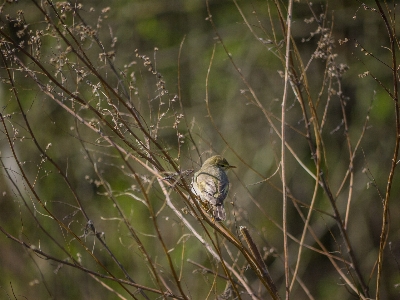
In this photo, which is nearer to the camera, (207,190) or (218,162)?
(207,190)

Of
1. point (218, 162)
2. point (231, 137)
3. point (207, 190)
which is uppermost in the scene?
point (231, 137)

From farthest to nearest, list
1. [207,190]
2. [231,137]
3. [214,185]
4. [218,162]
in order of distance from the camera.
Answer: [231,137] → [218,162] → [214,185] → [207,190]

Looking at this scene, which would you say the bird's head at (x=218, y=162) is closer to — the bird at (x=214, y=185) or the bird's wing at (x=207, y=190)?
the bird at (x=214, y=185)

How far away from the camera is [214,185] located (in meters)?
4.80

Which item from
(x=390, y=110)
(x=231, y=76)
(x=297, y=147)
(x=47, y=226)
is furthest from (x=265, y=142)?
(x=47, y=226)

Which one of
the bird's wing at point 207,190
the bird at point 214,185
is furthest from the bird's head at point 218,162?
the bird's wing at point 207,190

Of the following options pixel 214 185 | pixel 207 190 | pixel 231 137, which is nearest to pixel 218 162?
pixel 214 185

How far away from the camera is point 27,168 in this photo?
1016 cm

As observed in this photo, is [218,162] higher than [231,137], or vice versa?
[231,137]

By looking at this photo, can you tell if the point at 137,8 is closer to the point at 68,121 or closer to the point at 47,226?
the point at 68,121

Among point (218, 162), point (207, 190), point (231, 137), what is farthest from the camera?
point (231, 137)

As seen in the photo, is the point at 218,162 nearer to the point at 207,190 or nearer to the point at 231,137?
the point at 207,190

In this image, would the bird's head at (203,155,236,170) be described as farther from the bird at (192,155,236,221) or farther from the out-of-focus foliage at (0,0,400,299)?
the out-of-focus foliage at (0,0,400,299)

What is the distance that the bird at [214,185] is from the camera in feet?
13.5
